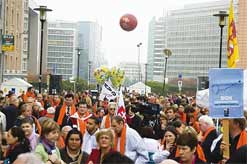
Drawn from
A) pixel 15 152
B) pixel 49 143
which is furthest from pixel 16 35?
pixel 49 143

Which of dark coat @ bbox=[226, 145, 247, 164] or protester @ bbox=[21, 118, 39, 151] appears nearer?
dark coat @ bbox=[226, 145, 247, 164]

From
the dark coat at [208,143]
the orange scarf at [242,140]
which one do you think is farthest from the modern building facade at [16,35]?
the orange scarf at [242,140]

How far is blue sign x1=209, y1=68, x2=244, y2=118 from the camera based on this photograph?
24.9 ft

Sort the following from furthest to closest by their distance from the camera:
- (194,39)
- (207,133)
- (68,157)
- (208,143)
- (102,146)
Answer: (194,39) < (207,133) < (208,143) < (68,157) < (102,146)

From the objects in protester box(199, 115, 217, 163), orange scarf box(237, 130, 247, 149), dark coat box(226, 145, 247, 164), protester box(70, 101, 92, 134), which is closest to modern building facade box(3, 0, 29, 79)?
protester box(70, 101, 92, 134)

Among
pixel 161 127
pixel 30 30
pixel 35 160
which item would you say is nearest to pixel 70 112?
pixel 161 127

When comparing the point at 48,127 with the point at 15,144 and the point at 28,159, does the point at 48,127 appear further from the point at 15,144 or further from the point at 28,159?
the point at 28,159

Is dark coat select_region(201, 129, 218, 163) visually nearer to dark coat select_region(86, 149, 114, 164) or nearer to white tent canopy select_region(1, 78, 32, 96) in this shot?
dark coat select_region(86, 149, 114, 164)

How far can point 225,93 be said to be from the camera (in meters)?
7.60

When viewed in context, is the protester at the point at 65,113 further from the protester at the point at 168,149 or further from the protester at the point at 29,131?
the protester at the point at 168,149

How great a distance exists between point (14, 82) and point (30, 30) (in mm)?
67521

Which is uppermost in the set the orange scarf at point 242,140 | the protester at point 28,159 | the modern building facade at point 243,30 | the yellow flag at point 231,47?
the modern building facade at point 243,30

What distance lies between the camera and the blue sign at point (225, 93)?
7590 millimetres

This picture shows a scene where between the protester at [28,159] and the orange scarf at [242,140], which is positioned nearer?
the protester at [28,159]
